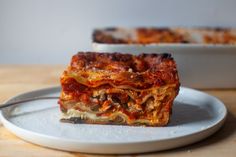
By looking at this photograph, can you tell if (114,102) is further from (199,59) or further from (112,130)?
(199,59)

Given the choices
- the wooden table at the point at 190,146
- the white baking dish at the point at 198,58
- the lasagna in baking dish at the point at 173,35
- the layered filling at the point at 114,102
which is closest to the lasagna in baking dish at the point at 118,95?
the layered filling at the point at 114,102

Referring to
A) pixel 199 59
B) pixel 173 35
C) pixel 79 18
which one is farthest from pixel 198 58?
pixel 79 18

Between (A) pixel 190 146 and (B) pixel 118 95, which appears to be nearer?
(A) pixel 190 146

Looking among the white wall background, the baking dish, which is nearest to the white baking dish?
the baking dish

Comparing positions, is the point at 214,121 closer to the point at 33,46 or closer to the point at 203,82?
the point at 203,82

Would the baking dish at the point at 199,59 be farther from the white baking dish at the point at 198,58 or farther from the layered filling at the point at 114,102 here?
the layered filling at the point at 114,102
